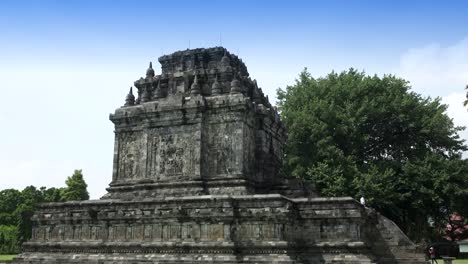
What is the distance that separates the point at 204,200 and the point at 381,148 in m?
19.9

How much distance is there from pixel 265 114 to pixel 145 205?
24.2ft

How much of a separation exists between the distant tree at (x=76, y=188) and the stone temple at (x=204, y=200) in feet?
110

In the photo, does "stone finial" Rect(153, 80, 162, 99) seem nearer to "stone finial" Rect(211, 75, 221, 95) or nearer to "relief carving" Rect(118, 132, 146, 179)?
"relief carving" Rect(118, 132, 146, 179)

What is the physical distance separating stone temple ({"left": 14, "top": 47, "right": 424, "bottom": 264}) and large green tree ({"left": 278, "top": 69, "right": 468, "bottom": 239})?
707 cm

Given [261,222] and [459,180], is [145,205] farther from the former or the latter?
[459,180]

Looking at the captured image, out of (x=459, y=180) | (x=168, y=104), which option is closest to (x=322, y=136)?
(x=459, y=180)

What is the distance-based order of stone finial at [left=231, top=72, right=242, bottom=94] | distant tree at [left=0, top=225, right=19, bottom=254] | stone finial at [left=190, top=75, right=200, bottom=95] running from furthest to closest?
distant tree at [left=0, top=225, right=19, bottom=254] < stone finial at [left=190, top=75, right=200, bottom=95] < stone finial at [left=231, top=72, right=242, bottom=94]

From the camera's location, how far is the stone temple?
17766 millimetres

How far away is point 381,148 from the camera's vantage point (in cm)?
3441

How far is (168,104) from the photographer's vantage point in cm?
2233

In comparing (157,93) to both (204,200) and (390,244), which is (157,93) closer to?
(204,200)

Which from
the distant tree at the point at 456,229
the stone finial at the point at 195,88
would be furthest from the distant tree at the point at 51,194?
the distant tree at the point at 456,229

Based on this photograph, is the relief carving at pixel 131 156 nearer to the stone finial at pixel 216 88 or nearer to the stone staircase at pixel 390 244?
the stone finial at pixel 216 88

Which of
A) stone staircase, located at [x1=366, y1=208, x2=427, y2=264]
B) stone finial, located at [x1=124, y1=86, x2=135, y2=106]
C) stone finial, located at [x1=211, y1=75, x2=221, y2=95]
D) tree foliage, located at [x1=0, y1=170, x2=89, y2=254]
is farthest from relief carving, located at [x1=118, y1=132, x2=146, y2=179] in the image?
tree foliage, located at [x1=0, y1=170, x2=89, y2=254]
